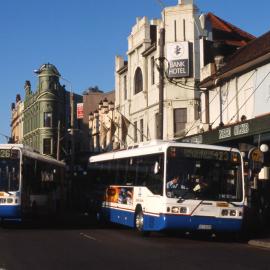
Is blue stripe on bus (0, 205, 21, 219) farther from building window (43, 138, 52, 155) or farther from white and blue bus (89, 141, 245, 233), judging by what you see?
building window (43, 138, 52, 155)

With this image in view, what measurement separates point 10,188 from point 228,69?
45.2 feet

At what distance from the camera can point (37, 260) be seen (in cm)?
1248

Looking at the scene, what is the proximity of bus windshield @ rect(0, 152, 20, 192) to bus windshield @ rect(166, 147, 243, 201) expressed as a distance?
20.3ft

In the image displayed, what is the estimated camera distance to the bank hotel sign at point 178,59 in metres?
39.2

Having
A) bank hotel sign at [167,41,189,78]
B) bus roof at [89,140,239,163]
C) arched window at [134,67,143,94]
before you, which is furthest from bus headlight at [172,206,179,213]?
arched window at [134,67,143,94]

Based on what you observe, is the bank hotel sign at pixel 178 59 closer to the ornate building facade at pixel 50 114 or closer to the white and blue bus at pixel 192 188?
the white and blue bus at pixel 192 188

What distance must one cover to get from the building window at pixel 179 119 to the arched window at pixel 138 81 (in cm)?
570

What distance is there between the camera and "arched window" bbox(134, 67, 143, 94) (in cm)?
4519

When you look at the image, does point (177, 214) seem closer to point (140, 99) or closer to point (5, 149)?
point (5, 149)

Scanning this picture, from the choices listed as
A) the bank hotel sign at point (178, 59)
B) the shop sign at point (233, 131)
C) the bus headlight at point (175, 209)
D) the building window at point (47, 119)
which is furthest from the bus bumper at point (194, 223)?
the building window at point (47, 119)

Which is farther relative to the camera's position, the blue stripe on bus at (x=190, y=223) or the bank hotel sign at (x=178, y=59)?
the bank hotel sign at (x=178, y=59)

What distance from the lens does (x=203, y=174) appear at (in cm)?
1742

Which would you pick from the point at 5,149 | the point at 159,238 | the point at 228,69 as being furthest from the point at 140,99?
the point at 159,238

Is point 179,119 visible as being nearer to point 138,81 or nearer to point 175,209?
point 138,81
